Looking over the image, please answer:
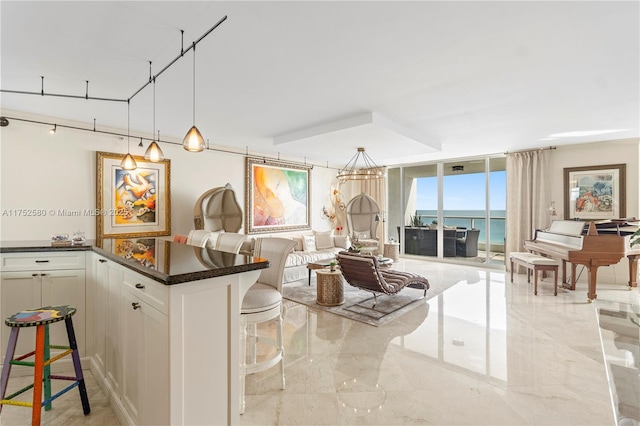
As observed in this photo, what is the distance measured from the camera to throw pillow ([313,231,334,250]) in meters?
6.83

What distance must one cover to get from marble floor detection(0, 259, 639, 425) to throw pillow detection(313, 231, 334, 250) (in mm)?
2779

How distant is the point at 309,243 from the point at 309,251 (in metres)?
0.21

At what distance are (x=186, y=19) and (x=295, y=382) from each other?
9.16 feet

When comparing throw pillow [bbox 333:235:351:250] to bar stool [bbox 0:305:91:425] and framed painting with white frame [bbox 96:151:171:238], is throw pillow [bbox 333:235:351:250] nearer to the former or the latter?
framed painting with white frame [bbox 96:151:171:238]

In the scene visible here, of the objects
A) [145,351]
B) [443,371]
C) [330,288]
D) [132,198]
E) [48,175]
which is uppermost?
[48,175]

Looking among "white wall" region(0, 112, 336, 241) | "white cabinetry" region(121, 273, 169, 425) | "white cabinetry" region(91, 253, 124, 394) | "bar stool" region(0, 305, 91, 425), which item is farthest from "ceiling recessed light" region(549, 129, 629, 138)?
"bar stool" region(0, 305, 91, 425)

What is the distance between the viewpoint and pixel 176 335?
1424mm

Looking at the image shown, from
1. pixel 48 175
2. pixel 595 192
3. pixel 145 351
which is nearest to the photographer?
pixel 145 351

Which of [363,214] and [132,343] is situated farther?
[363,214]

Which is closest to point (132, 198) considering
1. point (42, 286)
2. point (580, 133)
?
point (42, 286)

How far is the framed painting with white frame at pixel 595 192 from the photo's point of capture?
5363 mm

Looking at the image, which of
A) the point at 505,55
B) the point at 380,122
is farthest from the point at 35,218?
the point at 505,55

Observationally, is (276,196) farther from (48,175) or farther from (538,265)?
(538,265)

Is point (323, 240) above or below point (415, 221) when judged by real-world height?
below
